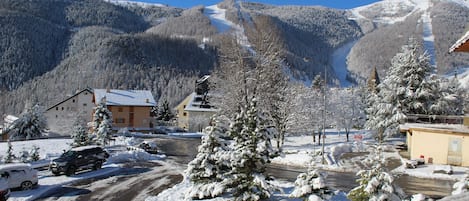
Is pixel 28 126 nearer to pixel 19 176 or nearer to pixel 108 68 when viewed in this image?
pixel 19 176

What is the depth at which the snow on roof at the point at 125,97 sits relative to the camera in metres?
73.6

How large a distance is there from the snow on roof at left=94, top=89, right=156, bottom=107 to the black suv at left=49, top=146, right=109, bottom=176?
45.5 m

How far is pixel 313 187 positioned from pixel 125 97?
67.9 metres

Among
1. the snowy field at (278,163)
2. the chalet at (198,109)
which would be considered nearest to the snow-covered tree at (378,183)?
the snowy field at (278,163)

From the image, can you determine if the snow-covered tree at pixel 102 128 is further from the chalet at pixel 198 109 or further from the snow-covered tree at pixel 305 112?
the chalet at pixel 198 109

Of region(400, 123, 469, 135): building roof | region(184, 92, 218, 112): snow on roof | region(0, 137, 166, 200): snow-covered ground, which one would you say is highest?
region(184, 92, 218, 112): snow on roof

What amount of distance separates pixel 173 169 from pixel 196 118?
155 feet

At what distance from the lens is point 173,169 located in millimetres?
30031

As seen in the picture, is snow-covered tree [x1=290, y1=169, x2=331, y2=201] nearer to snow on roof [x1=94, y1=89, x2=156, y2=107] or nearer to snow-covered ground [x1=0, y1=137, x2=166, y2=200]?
snow-covered ground [x1=0, y1=137, x2=166, y2=200]

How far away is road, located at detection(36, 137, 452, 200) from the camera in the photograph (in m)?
21.1

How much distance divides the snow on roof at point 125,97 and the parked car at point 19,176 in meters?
51.9

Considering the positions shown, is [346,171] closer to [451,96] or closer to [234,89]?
[234,89]

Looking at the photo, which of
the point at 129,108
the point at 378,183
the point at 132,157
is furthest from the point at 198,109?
the point at 378,183

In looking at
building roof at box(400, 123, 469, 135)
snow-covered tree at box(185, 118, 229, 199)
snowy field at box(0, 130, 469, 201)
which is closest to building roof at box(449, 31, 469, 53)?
snowy field at box(0, 130, 469, 201)
